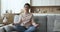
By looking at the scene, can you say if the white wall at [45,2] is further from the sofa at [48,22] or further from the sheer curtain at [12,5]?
the sofa at [48,22]

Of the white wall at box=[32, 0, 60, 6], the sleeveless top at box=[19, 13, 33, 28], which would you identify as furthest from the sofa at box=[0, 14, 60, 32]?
the white wall at box=[32, 0, 60, 6]

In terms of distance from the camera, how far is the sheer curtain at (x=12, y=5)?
17.0 ft

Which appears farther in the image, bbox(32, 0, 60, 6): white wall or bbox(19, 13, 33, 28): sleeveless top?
bbox(32, 0, 60, 6): white wall

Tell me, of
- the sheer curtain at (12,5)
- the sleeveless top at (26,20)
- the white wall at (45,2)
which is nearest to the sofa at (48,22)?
→ the sleeveless top at (26,20)

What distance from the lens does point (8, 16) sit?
4.94 meters

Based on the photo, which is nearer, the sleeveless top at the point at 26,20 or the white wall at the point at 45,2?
the sleeveless top at the point at 26,20

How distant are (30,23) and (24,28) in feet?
0.77

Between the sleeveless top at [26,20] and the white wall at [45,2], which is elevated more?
the white wall at [45,2]

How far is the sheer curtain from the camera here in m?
5.18

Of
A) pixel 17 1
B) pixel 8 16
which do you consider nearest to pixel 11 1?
pixel 17 1

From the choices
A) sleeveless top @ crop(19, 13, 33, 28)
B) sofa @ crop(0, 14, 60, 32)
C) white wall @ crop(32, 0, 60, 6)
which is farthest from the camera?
white wall @ crop(32, 0, 60, 6)

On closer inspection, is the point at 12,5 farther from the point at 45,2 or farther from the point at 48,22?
the point at 48,22

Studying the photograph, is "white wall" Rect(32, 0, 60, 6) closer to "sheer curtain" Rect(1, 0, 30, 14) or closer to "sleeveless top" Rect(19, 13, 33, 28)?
"sheer curtain" Rect(1, 0, 30, 14)

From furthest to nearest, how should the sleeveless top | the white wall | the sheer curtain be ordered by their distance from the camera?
1. the sheer curtain
2. the white wall
3. the sleeveless top
